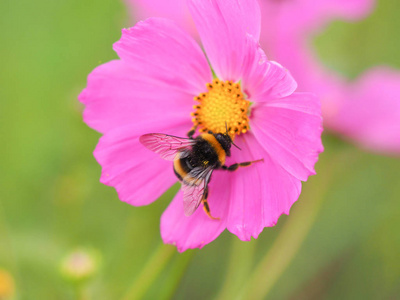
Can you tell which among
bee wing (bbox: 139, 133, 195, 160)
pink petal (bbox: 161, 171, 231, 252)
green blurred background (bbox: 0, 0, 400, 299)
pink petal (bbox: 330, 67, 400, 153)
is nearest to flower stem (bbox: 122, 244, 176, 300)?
pink petal (bbox: 161, 171, 231, 252)

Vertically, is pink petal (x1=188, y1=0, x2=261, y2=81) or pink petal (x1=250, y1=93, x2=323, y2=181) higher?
pink petal (x1=188, y1=0, x2=261, y2=81)

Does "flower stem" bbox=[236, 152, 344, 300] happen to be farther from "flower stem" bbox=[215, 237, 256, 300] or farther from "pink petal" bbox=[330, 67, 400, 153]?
"pink petal" bbox=[330, 67, 400, 153]

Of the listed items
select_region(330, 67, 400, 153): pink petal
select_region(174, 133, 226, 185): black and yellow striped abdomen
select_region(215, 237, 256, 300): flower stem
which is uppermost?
select_region(174, 133, 226, 185): black and yellow striped abdomen

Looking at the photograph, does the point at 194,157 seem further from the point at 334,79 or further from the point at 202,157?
the point at 334,79

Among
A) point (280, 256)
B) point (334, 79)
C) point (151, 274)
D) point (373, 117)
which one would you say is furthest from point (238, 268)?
point (334, 79)

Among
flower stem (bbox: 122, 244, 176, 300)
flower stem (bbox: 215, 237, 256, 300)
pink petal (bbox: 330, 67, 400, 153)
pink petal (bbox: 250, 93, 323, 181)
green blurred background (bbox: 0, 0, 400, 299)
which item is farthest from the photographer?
green blurred background (bbox: 0, 0, 400, 299)

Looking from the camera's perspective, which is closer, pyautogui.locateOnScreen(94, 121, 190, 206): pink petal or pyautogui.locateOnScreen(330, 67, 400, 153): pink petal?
pyautogui.locateOnScreen(94, 121, 190, 206): pink petal

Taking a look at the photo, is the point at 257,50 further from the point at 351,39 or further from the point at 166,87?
the point at 351,39

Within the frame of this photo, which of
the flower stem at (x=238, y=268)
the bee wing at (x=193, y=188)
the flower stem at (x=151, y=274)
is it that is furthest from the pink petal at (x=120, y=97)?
the flower stem at (x=238, y=268)
